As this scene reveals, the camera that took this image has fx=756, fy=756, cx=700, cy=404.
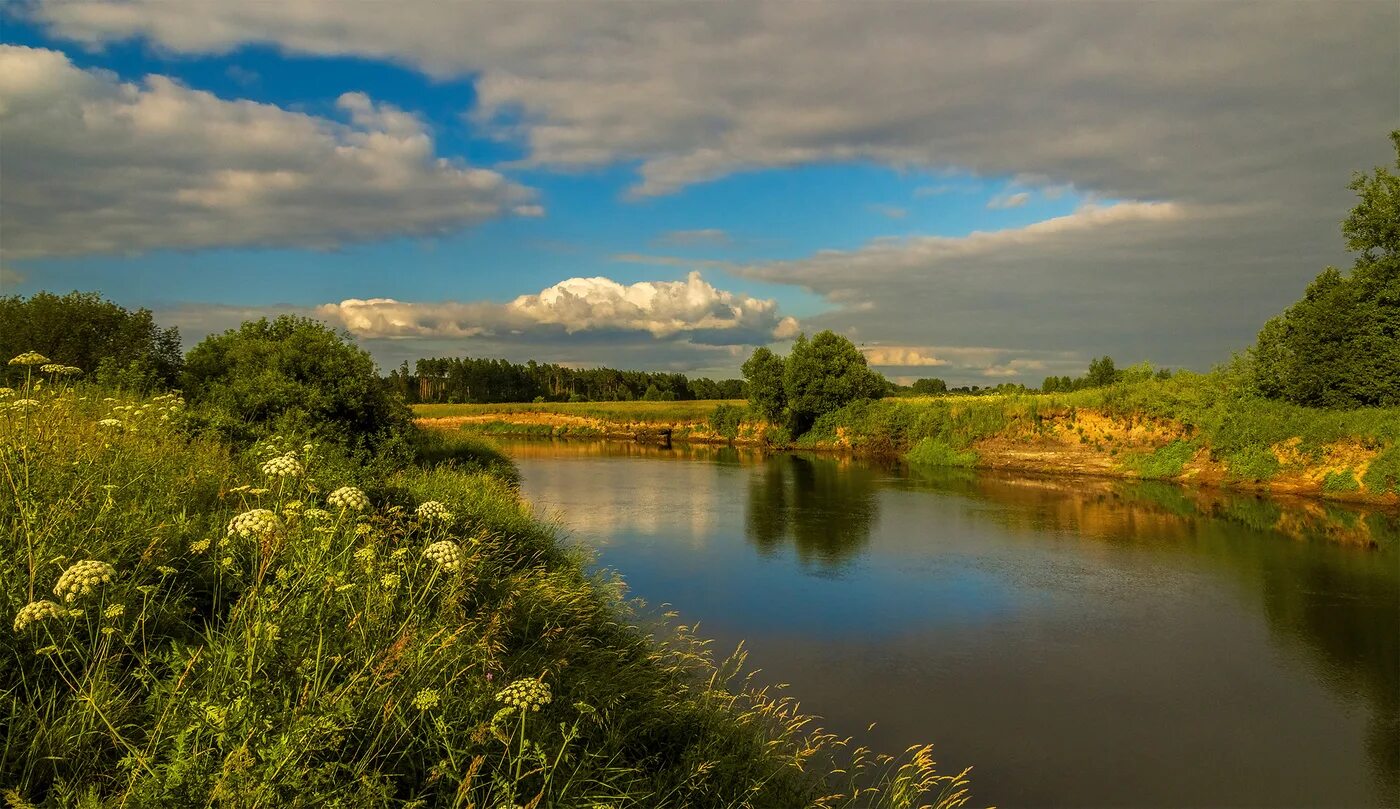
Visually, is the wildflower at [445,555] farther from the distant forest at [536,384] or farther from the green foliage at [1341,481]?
the distant forest at [536,384]

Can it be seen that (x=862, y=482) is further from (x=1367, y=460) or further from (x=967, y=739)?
(x=967, y=739)

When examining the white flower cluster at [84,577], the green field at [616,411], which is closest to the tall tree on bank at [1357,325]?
the white flower cluster at [84,577]

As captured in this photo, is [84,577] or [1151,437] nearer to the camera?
[84,577]

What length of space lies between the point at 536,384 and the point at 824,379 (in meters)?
81.6

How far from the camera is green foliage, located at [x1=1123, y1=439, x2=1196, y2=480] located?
2658cm

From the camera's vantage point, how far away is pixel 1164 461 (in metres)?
27.2

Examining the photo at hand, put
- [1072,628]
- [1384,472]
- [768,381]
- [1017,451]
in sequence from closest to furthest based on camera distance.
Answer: [1072,628] → [1384,472] → [1017,451] → [768,381]

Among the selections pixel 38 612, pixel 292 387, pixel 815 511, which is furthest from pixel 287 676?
pixel 815 511

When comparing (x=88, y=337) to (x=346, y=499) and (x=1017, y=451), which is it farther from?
(x=1017, y=451)

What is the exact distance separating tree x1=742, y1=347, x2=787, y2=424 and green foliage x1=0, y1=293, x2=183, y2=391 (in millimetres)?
35209

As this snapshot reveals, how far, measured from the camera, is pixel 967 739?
7.47 meters

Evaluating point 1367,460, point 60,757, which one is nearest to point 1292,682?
point 60,757

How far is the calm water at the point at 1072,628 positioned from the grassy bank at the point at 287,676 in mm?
1631

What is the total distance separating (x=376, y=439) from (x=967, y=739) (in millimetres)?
12132
